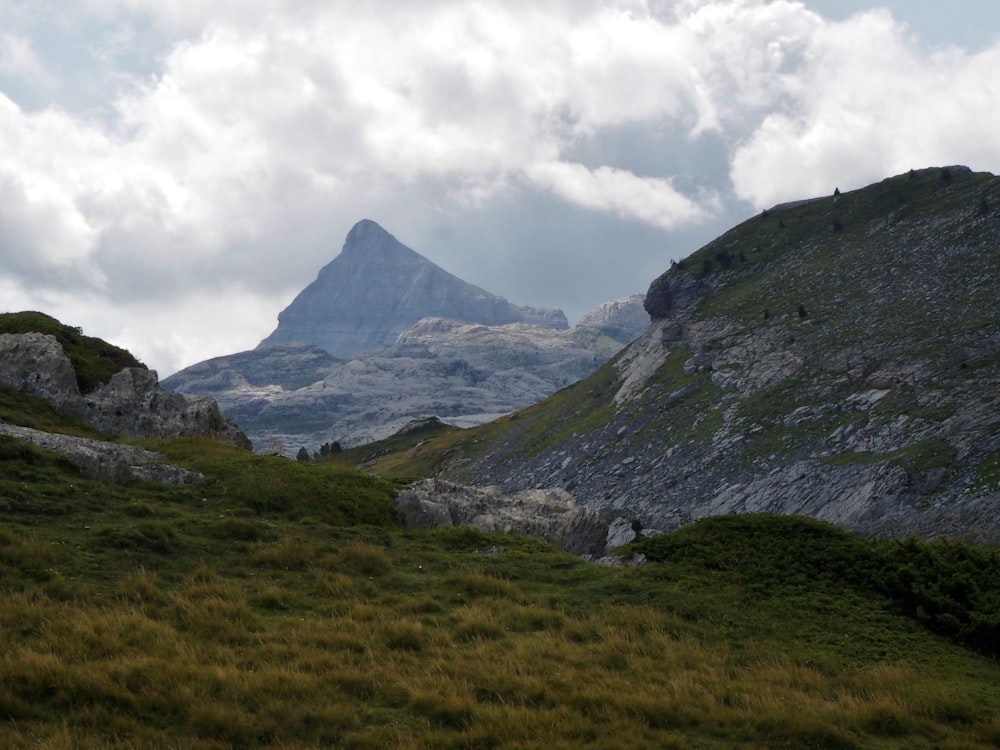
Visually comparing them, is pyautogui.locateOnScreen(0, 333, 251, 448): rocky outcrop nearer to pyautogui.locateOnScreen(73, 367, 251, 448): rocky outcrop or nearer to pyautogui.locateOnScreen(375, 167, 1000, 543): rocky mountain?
pyautogui.locateOnScreen(73, 367, 251, 448): rocky outcrop

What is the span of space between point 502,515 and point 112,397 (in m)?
25.0

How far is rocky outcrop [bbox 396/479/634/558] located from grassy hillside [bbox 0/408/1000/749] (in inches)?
124

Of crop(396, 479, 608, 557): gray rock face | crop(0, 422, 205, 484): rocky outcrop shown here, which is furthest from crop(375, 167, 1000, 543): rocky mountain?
crop(0, 422, 205, 484): rocky outcrop

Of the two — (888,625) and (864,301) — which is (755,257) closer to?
(864,301)

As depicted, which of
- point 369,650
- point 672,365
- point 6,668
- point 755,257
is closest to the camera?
point 6,668

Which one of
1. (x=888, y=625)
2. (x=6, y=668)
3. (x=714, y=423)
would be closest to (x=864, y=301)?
(x=714, y=423)

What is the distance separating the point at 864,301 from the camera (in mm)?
90812

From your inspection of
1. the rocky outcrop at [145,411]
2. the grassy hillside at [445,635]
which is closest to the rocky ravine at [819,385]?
the grassy hillside at [445,635]

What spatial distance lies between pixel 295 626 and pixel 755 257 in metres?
122

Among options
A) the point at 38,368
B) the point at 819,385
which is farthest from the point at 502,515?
the point at 819,385

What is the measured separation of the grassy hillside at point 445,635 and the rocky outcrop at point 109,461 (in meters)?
0.89

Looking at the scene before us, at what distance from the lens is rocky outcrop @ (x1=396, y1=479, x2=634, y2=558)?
26.8 meters

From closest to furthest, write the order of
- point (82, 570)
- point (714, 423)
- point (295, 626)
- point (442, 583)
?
point (295, 626) < point (82, 570) < point (442, 583) < point (714, 423)

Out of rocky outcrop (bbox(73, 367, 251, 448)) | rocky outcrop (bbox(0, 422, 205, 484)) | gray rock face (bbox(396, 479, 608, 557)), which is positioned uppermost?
rocky outcrop (bbox(73, 367, 251, 448))
